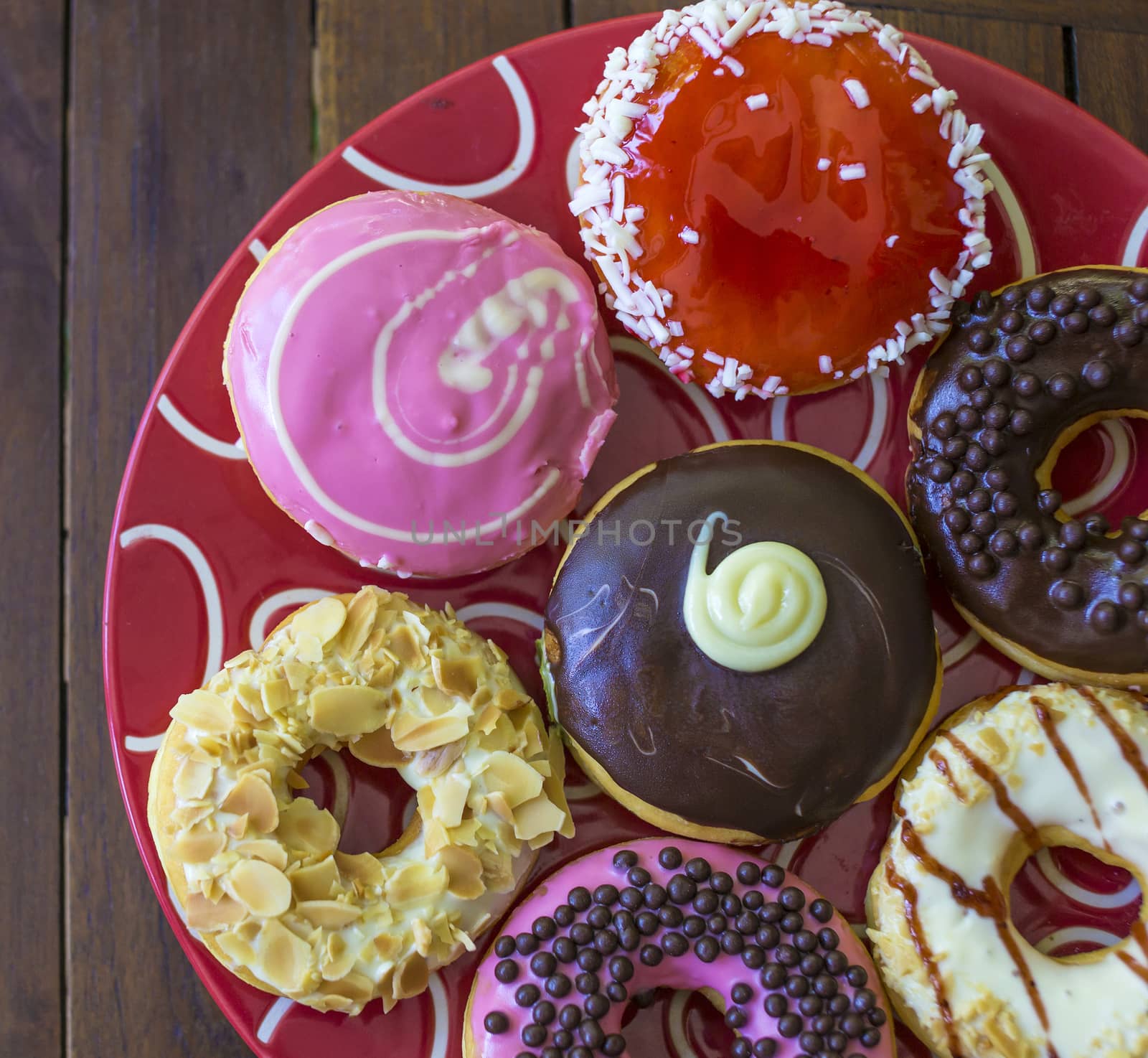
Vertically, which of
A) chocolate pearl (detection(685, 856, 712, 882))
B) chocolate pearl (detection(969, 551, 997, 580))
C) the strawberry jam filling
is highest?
the strawberry jam filling

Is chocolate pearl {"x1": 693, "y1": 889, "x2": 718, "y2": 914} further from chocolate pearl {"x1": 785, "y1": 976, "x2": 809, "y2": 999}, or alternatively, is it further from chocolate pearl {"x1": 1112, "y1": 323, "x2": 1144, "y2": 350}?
chocolate pearl {"x1": 1112, "y1": 323, "x2": 1144, "y2": 350}

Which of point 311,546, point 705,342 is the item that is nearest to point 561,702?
point 311,546

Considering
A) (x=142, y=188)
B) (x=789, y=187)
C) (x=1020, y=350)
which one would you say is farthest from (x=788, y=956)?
(x=142, y=188)

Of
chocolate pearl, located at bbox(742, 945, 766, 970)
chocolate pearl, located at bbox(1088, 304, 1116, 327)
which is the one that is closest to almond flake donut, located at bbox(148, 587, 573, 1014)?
chocolate pearl, located at bbox(742, 945, 766, 970)

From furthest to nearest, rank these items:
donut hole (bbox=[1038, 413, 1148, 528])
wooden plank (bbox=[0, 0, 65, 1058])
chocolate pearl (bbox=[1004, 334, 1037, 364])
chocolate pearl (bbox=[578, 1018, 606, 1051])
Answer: wooden plank (bbox=[0, 0, 65, 1058]), donut hole (bbox=[1038, 413, 1148, 528]), chocolate pearl (bbox=[1004, 334, 1037, 364]), chocolate pearl (bbox=[578, 1018, 606, 1051])

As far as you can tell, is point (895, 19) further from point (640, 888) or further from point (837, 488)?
point (640, 888)

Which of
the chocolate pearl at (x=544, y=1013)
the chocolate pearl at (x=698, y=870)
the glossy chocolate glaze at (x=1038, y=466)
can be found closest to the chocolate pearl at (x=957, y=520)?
the glossy chocolate glaze at (x=1038, y=466)
